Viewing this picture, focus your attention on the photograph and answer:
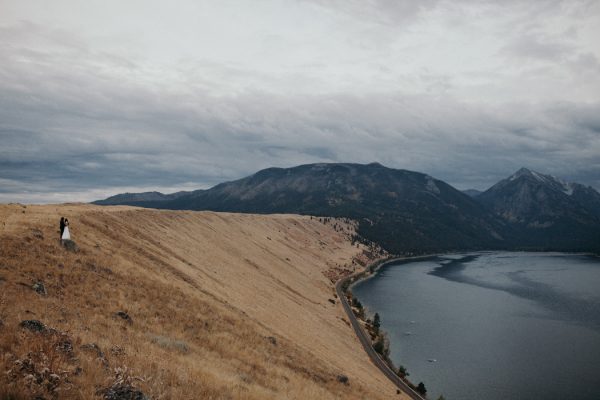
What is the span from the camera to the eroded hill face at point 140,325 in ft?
44.9

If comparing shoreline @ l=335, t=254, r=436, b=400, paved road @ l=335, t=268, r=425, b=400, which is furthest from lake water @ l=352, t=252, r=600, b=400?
paved road @ l=335, t=268, r=425, b=400

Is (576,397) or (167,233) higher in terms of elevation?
(167,233)

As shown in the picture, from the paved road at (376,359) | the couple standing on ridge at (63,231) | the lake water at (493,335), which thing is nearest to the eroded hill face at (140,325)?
the couple standing on ridge at (63,231)

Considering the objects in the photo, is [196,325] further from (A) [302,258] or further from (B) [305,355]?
(A) [302,258]

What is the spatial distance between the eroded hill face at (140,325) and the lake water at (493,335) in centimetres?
1836

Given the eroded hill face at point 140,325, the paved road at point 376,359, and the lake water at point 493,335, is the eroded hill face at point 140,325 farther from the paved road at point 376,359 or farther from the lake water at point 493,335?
the lake water at point 493,335

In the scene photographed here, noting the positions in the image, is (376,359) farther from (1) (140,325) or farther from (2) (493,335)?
(1) (140,325)

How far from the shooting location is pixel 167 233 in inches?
2911

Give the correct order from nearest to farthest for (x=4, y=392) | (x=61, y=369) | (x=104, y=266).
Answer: (x=4, y=392) < (x=61, y=369) < (x=104, y=266)

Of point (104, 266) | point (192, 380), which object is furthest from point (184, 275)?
point (192, 380)

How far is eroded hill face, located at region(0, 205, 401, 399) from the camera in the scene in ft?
44.9

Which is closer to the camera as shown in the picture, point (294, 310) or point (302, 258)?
point (294, 310)

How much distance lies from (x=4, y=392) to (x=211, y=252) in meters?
70.6

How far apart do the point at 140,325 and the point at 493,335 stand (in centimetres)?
9089
